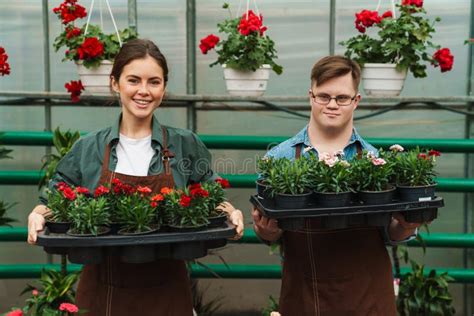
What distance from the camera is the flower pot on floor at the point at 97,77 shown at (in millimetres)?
3521

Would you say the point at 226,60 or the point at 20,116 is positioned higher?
the point at 226,60

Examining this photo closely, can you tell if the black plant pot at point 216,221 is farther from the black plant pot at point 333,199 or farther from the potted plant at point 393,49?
the potted plant at point 393,49

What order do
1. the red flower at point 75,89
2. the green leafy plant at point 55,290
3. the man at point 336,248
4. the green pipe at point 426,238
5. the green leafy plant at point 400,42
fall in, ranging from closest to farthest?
the man at point 336,248, the green leafy plant at point 55,290, the green leafy plant at point 400,42, the red flower at point 75,89, the green pipe at point 426,238

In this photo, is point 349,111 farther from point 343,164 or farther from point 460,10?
point 460,10

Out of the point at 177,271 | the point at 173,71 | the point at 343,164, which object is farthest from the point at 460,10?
the point at 177,271

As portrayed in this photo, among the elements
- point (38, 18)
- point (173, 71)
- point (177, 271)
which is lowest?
point (177, 271)

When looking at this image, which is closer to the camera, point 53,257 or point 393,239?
point 393,239

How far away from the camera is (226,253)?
4125 millimetres

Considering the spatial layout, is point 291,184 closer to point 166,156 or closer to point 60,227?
point 166,156

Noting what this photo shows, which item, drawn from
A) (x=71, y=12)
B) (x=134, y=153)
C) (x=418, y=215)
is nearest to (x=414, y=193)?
(x=418, y=215)

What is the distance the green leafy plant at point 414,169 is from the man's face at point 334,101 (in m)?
0.22

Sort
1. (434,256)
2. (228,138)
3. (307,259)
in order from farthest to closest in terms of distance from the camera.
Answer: (434,256) < (228,138) < (307,259)

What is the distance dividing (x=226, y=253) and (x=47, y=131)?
4.39 ft

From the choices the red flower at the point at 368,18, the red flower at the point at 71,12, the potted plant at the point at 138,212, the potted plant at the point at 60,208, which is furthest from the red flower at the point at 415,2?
the potted plant at the point at 60,208
